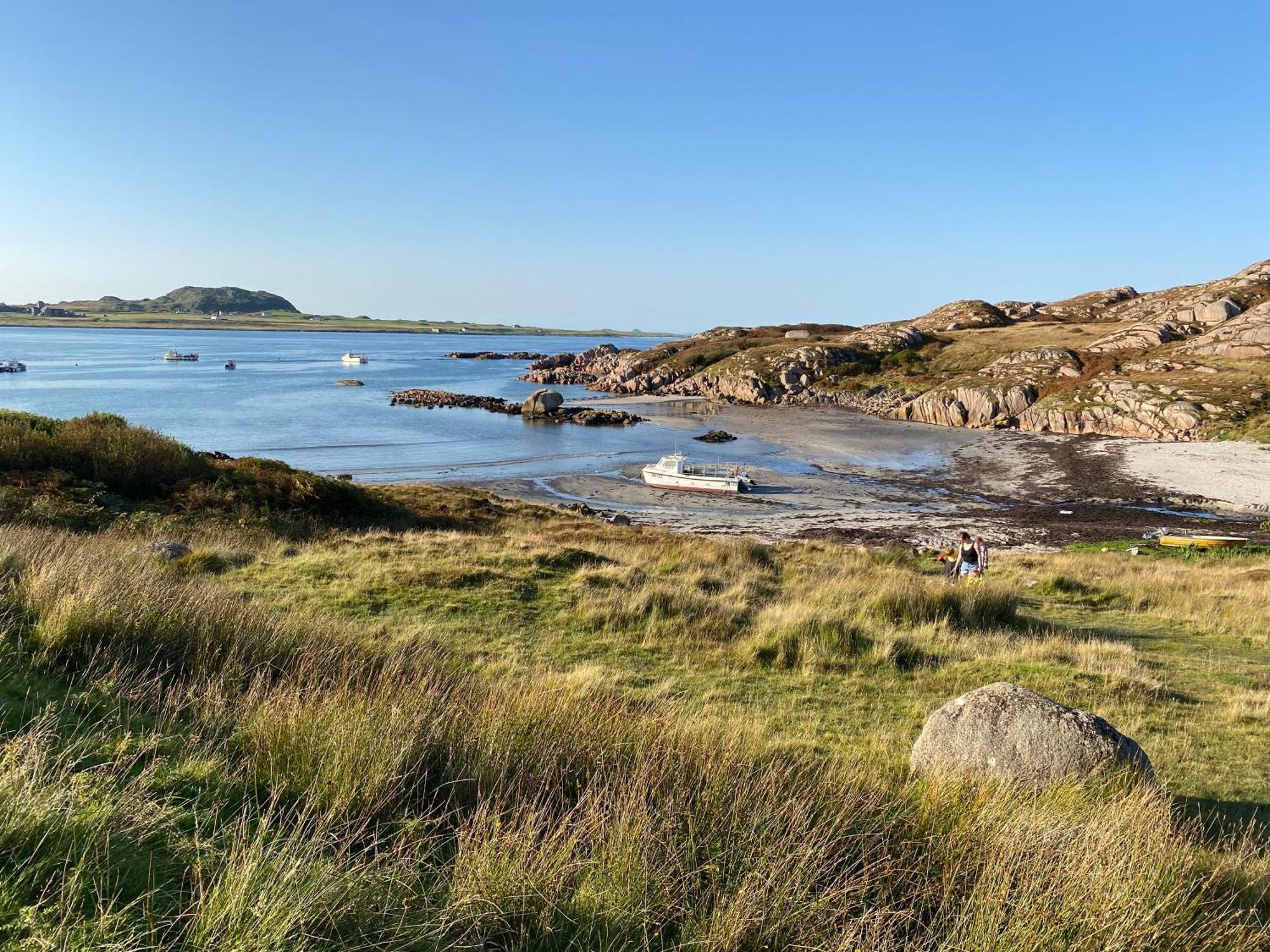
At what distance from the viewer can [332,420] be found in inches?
2830

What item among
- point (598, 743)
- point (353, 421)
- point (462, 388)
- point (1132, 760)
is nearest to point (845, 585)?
point (1132, 760)

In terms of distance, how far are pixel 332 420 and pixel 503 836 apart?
7383cm

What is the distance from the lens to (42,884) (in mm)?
2953

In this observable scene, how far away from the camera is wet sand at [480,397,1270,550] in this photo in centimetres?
3509

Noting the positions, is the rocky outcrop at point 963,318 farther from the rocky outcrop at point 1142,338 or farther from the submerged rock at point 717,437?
the submerged rock at point 717,437

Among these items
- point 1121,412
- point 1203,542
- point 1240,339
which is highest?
point 1240,339

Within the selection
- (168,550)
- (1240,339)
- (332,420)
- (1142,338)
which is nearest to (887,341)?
(1142,338)

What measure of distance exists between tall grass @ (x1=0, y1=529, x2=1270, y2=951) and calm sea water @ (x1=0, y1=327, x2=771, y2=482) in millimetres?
41910

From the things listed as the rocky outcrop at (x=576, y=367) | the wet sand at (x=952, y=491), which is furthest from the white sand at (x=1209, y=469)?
the rocky outcrop at (x=576, y=367)

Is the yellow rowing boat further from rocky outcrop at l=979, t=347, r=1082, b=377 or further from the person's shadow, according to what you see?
rocky outcrop at l=979, t=347, r=1082, b=377

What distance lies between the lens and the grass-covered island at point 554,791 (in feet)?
10.4

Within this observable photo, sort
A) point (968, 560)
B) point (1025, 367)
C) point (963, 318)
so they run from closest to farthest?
point (968, 560) → point (1025, 367) → point (963, 318)

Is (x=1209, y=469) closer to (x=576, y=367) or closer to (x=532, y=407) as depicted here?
(x=532, y=407)

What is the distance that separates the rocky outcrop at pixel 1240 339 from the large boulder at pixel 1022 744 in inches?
3298
